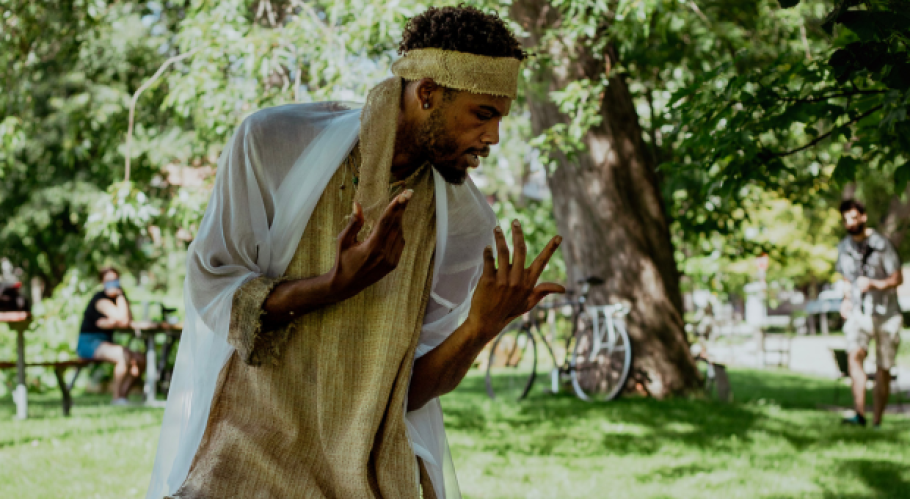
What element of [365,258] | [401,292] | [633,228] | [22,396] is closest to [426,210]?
[401,292]

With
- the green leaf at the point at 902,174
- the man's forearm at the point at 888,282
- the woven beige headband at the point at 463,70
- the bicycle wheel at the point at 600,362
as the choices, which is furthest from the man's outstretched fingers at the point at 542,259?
the bicycle wheel at the point at 600,362

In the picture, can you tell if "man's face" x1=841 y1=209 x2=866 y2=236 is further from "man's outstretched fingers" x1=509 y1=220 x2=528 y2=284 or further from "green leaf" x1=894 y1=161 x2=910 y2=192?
"man's outstretched fingers" x1=509 y1=220 x2=528 y2=284

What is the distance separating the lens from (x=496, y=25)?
2191 mm

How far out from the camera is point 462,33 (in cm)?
213

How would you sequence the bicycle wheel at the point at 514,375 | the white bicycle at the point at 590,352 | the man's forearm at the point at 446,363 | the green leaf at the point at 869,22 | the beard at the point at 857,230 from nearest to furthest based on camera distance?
the man's forearm at the point at 446,363 < the green leaf at the point at 869,22 < the beard at the point at 857,230 < the white bicycle at the point at 590,352 < the bicycle wheel at the point at 514,375

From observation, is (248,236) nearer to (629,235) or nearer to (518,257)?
(518,257)

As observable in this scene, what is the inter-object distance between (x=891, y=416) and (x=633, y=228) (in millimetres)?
3419

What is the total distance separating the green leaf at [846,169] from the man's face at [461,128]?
2700mm

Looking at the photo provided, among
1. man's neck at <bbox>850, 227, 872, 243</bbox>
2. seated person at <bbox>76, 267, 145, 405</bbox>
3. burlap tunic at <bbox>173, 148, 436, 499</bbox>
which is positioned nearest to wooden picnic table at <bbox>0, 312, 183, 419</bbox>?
seated person at <bbox>76, 267, 145, 405</bbox>

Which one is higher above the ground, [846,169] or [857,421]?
[846,169]

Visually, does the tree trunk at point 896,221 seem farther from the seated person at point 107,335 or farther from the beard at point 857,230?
the seated person at point 107,335

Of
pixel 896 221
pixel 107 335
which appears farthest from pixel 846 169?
pixel 896 221

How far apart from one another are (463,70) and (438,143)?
0.54 feet

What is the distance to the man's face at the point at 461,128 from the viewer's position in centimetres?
209
